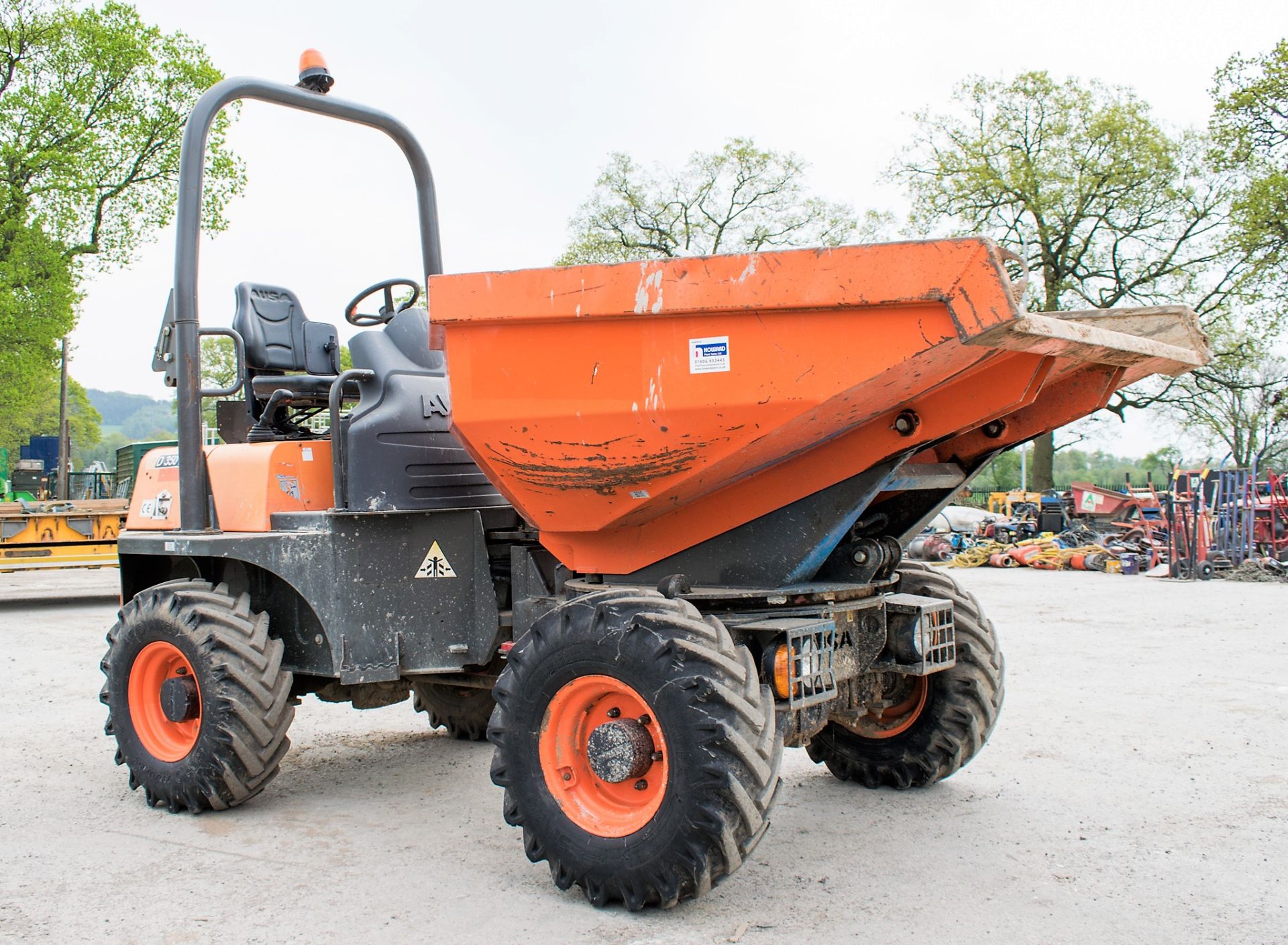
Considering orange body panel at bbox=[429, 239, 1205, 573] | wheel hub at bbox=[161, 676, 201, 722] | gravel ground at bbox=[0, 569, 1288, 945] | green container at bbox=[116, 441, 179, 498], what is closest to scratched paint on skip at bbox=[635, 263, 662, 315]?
orange body panel at bbox=[429, 239, 1205, 573]

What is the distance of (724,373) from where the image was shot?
354cm

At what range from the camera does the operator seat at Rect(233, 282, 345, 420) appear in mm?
5391

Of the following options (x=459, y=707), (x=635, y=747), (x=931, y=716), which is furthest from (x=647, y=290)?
(x=459, y=707)

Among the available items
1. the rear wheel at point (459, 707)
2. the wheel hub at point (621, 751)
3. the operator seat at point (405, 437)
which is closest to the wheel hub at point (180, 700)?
the operator seat at point (405, 437)

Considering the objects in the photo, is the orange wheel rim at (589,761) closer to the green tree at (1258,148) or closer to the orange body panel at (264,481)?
the orange body panel at (264,481)

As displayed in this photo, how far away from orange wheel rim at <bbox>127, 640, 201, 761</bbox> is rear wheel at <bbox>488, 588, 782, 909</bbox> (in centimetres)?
196

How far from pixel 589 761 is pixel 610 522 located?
852 millimetres

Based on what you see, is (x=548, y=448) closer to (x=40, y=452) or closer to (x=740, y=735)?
(x=740, y=735)

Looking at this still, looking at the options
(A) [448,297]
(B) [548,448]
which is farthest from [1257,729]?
(A) [448,297]

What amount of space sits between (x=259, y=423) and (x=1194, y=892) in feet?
14.3

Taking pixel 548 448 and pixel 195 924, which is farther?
pixel 548 448

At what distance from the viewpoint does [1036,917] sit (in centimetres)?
354

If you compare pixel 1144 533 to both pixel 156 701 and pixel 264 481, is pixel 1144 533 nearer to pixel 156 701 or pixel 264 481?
pixel 264 481

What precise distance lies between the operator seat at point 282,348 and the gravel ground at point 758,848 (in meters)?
1.91
